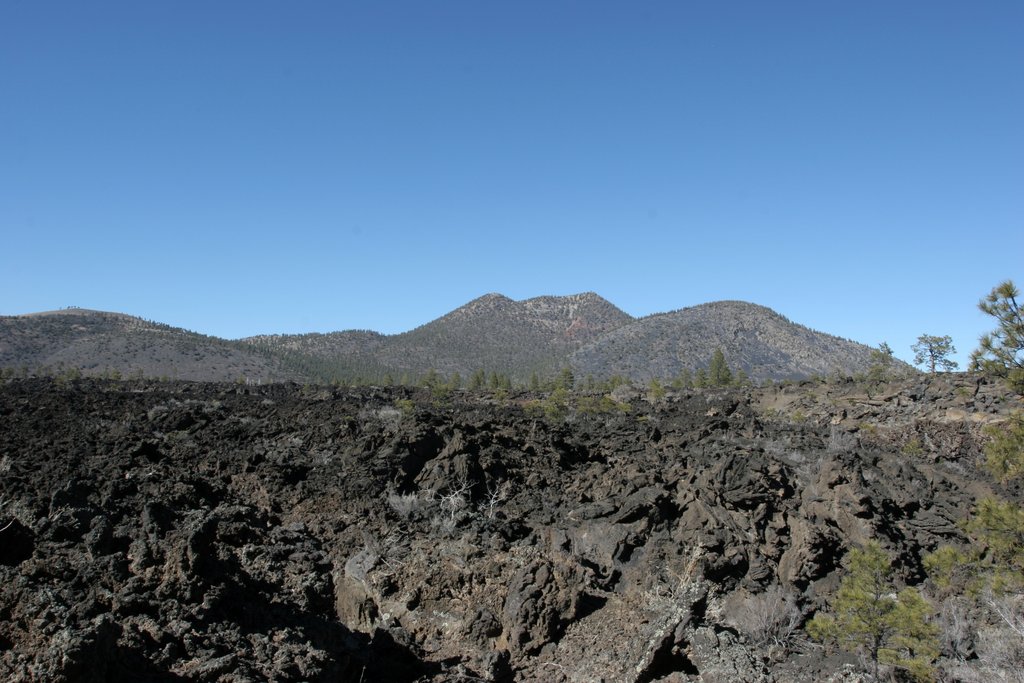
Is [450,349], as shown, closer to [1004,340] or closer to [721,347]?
[721,347]

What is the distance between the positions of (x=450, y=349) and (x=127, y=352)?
201 feet

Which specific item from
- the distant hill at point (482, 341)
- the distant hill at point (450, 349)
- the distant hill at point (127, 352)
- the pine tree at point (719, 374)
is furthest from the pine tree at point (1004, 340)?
the distant hill at point (482, 341)

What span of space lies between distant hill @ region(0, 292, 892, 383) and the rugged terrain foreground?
277 ft

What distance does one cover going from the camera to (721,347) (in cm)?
12581

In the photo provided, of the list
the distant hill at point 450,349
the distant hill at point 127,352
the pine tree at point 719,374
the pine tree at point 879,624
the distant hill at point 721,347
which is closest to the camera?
the pine tree at point 879,624

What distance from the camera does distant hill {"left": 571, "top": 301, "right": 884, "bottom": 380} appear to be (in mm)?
120125

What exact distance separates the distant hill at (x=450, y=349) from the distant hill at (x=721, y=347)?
0.69ft

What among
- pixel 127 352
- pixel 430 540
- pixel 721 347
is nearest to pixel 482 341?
pixel 721 347

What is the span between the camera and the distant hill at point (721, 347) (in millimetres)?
120125

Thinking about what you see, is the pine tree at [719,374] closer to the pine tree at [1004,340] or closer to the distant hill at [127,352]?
the pine tree at [1004,340]

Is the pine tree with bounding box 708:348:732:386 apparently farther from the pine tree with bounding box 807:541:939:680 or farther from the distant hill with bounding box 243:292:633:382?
the pine tree with bounding box 807:541:939:680

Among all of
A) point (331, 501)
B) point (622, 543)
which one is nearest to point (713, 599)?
point (622, 543)

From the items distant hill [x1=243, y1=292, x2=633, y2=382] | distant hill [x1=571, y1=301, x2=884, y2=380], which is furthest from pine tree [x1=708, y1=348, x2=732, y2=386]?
distant hill [x1=243, y1=292, x2=633, y2=382]

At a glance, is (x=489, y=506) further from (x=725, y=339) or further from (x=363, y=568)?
(x=725, y=339)
